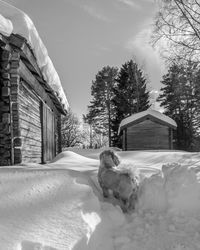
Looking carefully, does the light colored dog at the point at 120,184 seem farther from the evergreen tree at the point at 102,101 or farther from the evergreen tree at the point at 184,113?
the evergreen tree at the point at 102,101

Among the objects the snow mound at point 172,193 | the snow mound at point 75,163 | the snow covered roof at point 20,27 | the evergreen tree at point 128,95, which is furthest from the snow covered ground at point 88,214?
the evergreen tree at point 128,95

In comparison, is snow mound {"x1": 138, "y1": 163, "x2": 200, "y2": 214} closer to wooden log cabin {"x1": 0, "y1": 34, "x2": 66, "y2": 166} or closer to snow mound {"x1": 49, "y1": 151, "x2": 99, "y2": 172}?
snow mound {"x1": 49, "y1": 151, "x2": 99, "y2": 172}

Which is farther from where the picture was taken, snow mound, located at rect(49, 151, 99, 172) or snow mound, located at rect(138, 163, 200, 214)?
snow mound, located at rect(49, 151, 99, 172)

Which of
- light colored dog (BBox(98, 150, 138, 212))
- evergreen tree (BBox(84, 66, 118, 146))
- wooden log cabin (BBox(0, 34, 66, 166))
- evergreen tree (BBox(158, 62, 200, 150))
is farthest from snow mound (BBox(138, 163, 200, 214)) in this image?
evergreen tree (BBox(84, 66, 118, 146))

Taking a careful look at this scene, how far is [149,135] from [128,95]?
1361cm

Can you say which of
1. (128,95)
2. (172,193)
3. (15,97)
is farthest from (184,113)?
(172,193)

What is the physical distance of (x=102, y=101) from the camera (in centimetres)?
3331

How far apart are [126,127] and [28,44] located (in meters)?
10.5

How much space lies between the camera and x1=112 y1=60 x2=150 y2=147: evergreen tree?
27781mm

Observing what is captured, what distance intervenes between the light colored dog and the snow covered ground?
0.39 ft

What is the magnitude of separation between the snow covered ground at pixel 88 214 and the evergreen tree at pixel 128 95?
23.4 metres

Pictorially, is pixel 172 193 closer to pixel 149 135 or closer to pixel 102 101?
pixel 149 135

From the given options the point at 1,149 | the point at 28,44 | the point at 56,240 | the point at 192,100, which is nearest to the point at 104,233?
the point at 56,240

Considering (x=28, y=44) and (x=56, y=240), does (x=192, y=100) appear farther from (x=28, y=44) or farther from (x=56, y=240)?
(x=56, y=240)
